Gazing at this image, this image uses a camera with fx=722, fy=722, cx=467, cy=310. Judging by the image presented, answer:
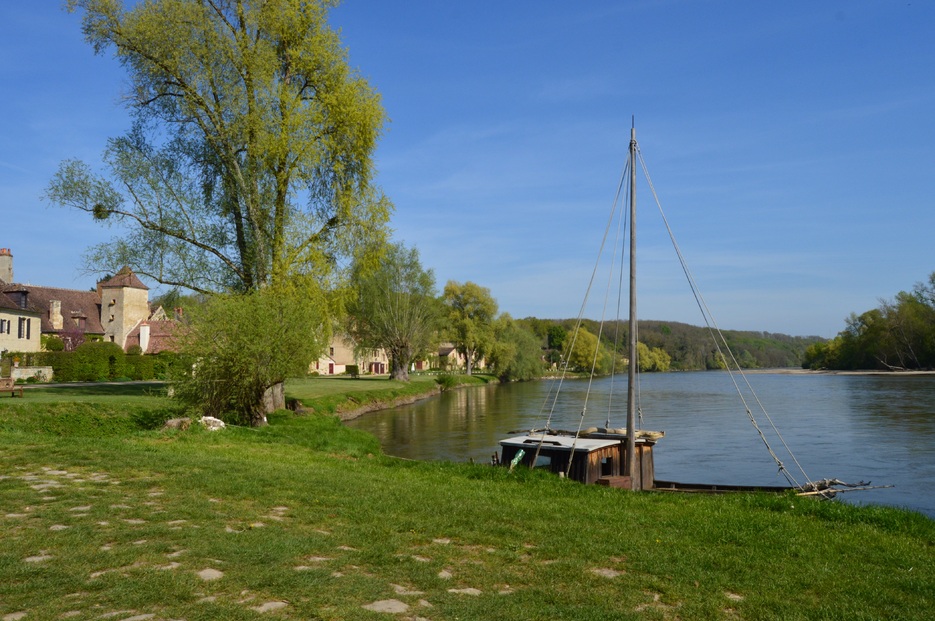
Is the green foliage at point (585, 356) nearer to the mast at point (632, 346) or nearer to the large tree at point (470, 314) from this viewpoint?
the large tree at point (470, 314)

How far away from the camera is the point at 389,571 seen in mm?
6387

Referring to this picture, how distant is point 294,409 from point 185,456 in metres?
15.9

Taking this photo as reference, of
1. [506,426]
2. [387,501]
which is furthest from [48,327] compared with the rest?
[387,501]

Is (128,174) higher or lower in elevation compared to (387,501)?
higher

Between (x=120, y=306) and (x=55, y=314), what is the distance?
591cm

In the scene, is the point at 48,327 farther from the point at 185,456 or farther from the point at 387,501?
the point at 387,501

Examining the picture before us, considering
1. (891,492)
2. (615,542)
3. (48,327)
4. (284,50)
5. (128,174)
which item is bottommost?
(891,492)

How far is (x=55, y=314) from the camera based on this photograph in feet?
182

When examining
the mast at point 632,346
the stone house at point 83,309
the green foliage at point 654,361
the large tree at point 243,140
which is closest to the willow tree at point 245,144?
the large tree at point 243,140

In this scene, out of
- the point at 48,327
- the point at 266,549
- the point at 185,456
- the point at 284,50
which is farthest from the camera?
the point at 48,327

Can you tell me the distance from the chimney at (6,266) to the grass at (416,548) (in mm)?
49592

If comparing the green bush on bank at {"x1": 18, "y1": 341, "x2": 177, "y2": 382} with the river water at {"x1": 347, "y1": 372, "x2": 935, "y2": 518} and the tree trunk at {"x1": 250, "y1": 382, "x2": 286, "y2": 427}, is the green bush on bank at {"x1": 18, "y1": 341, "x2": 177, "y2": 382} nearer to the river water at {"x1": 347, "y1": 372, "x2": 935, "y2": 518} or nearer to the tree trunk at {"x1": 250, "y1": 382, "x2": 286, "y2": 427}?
the river water at {"x1": 347, "y1": 372, "x2": 935, "y2": 518}

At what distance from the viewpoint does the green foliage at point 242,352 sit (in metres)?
21.9

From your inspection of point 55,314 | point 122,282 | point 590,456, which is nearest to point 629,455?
point 590,456
